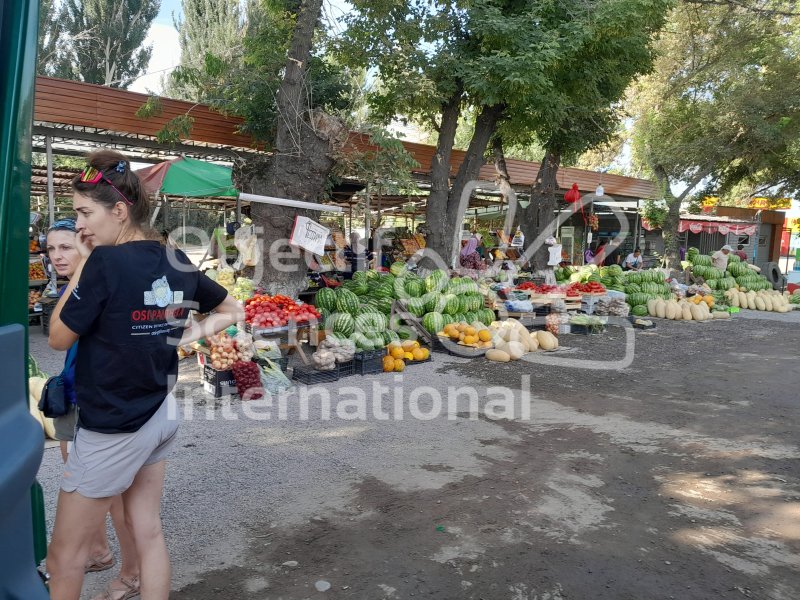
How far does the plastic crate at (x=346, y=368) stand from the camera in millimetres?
7176

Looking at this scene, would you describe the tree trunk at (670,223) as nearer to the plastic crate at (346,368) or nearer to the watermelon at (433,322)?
the watermelon at (433,322)

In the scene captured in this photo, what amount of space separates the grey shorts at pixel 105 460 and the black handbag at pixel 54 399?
1.37 ft

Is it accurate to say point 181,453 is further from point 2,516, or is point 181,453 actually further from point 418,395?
point 2,516

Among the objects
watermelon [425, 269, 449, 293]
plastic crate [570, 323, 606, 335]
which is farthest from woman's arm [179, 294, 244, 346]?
plastic crate [570, 323, 606, 335]

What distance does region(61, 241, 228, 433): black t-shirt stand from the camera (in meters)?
1.88

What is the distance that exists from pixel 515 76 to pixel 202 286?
29.4 feet

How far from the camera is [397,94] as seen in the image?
10867 mm

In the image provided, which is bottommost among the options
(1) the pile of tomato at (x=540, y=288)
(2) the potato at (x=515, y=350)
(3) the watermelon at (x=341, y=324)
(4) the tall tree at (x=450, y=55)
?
(2) the potato at (x=515, y=350)

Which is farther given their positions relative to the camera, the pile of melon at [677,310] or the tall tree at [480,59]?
the pile of melon at [677,310]

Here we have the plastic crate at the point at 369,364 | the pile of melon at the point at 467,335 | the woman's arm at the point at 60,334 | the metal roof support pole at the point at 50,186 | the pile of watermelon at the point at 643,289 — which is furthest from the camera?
the pile of watermelon at the point at 643,289

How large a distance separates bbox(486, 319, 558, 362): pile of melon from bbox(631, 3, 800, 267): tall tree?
11.8m

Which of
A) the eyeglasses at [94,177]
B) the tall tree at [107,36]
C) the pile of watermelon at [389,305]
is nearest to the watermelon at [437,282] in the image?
the pile of watermelon at [389,305]

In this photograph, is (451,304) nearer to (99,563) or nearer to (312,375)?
(312,375)

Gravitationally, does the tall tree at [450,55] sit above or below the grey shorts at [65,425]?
above
